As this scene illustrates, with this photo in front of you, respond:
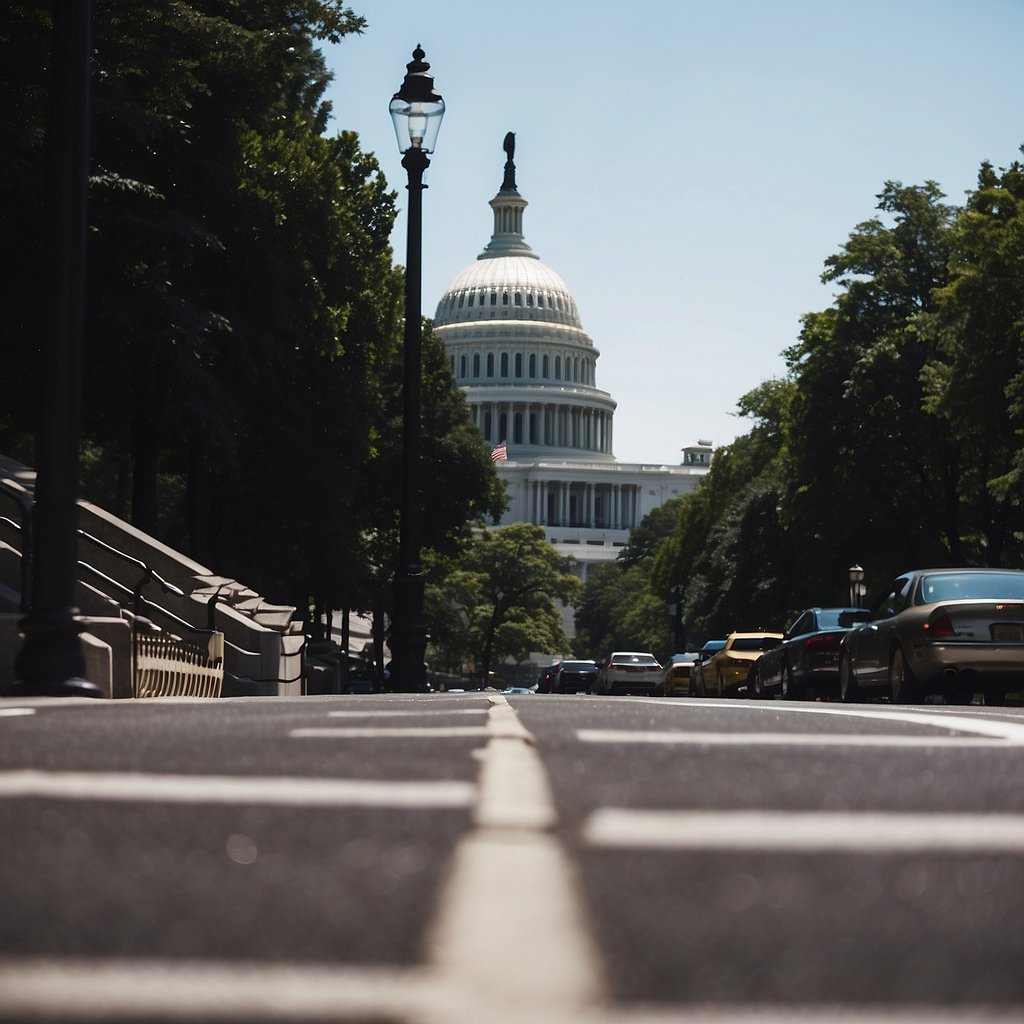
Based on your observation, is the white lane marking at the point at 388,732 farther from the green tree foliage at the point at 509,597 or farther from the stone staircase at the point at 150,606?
the green tree foliage at the point at 509,597

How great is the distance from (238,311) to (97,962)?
1338 inches

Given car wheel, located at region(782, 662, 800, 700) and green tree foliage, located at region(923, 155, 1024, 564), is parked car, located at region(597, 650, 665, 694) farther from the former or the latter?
car wheel, located at region(782, 662, 800, 700)

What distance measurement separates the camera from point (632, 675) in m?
69.1

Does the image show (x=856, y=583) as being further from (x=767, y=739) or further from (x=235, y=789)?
(x=235, y=789)

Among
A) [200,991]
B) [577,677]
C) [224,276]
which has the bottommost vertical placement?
[577,677]

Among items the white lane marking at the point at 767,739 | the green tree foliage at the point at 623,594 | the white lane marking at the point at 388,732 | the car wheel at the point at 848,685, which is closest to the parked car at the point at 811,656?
the car wheel at the point at 848,685

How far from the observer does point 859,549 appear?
190 feet

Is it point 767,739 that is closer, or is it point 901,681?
point 767,739

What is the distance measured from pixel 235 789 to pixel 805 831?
1.28 meters

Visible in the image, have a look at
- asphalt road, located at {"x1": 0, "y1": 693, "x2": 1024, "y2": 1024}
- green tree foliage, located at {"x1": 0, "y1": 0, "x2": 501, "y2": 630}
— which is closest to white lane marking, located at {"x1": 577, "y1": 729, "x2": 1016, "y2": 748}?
asphalt road, located at {"x1": 0, "y1": 693, "x2": 1024, "y2": 1024}

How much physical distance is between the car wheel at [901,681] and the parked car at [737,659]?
61.6 ft

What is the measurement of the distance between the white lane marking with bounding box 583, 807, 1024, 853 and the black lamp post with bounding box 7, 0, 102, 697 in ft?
27.2

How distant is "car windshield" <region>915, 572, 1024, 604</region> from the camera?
2055cm

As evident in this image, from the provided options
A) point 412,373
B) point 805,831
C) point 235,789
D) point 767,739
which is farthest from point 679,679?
point 805,831
